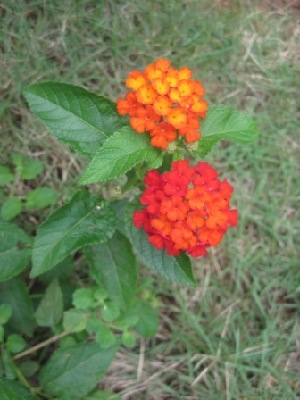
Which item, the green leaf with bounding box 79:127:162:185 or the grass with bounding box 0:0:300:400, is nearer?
the green leaf with bounding box 79:127:162:185

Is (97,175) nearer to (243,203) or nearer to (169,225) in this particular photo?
(169,225)

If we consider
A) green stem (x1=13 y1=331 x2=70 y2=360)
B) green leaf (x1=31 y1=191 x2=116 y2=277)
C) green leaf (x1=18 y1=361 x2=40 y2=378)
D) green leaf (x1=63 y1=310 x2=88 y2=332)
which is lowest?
green leaf (x1=18 y1=361 x2=40 y2=378)

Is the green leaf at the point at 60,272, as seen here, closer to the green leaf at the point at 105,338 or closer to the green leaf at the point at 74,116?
the green leaf at the point at 105,338

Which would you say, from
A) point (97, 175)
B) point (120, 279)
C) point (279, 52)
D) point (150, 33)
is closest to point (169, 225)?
point (97, 175)

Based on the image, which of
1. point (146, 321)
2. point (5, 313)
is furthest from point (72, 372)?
point (146, 321)

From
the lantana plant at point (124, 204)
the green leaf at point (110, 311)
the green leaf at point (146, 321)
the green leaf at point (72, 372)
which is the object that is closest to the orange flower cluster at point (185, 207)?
the lantana plant at point (124, 204)

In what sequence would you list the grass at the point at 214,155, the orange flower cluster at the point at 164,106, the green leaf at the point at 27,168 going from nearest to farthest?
the orange flower cluster at the point at 164,106, the green leaf at the point at 27,168, the grass at the point at 214,155

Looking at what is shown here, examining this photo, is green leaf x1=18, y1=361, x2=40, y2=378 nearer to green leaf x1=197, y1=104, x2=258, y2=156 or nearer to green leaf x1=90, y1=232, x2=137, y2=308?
green leaf x1=90, y1=232, x2=137, y2=308

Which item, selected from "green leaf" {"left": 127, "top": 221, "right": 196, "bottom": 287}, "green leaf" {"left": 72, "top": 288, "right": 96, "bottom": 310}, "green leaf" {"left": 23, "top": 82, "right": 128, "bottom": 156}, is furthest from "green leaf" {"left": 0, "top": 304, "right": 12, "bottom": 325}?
"green leaf" {"left": 23, "top": 82, "right": 128, "bottom": 156}
